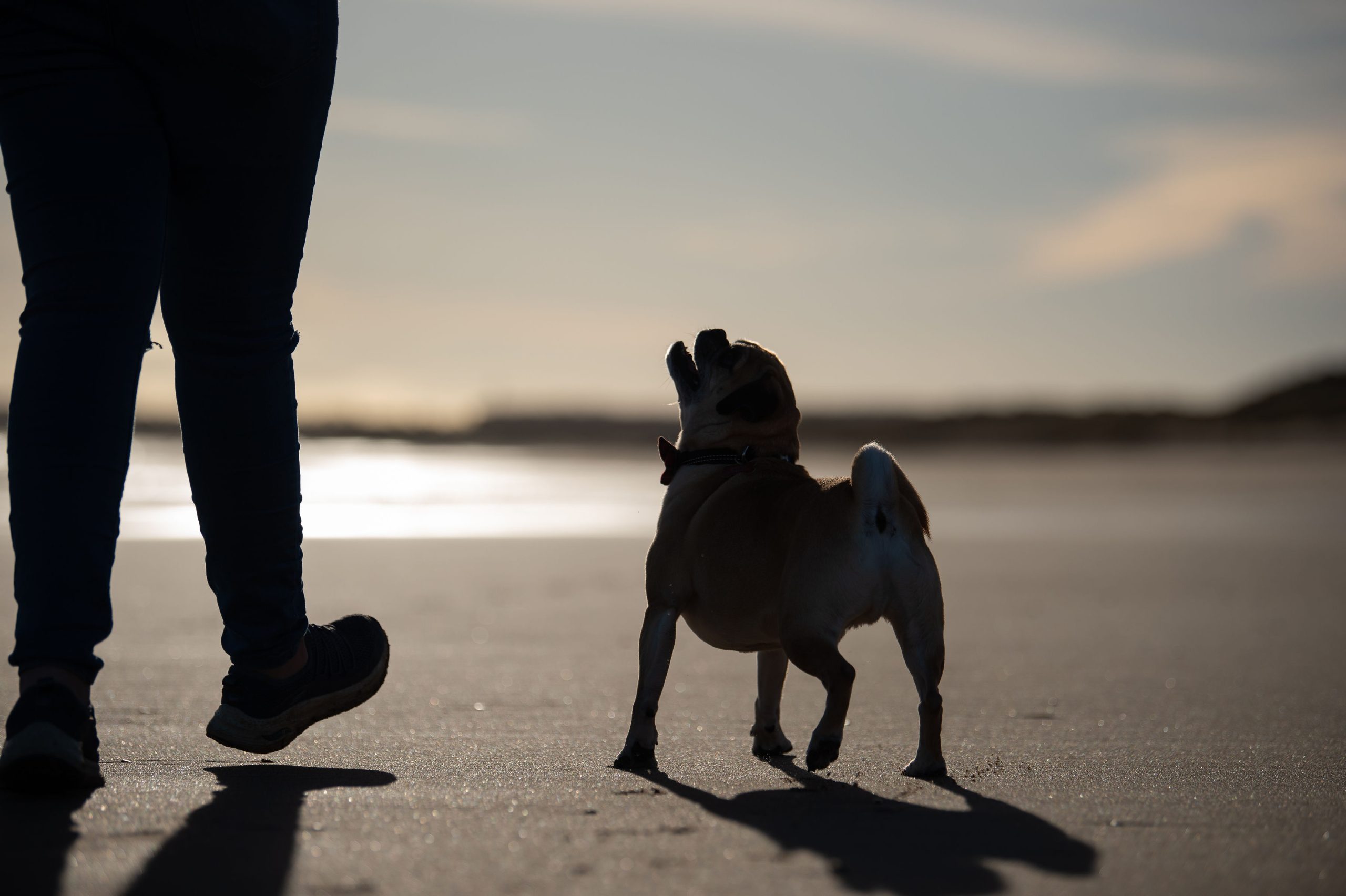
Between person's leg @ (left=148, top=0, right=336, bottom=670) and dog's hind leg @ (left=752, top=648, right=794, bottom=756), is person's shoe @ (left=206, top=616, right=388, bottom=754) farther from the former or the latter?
dog's hind leg @ (left=752, top=648, right=794, bottom=756)

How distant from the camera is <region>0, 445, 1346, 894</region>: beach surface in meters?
1.82

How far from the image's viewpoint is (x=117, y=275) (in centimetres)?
222

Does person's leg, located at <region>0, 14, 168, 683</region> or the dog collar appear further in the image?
the dog collar

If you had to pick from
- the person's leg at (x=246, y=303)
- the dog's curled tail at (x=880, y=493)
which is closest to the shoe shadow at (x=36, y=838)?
the person's leg at (x=246, y=303)

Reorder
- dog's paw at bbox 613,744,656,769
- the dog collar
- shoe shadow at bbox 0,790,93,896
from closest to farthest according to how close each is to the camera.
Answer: shoe shadow at bbox 0,790,93,896 → dog's paw at bbox 613,744,656,769 → the dog collar

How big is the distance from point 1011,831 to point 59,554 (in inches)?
63.7

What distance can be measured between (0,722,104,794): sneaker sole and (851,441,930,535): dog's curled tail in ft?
5.22

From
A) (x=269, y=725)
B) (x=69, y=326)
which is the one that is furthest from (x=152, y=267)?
(x=269, y=725)

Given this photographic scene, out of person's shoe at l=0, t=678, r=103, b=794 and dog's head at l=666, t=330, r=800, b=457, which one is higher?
dog's head at l=666, t=330, r=800, b=457

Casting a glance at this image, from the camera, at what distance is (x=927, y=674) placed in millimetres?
2758

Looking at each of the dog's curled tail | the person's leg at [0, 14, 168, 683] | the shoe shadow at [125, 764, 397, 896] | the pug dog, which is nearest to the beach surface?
the shoe shadow at [125, 764, 397, 896]

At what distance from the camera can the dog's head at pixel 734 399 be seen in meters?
3.54

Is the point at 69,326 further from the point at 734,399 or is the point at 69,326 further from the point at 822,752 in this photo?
the point at 734,399

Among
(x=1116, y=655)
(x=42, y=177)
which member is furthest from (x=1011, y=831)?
(x=1116, y=655)
